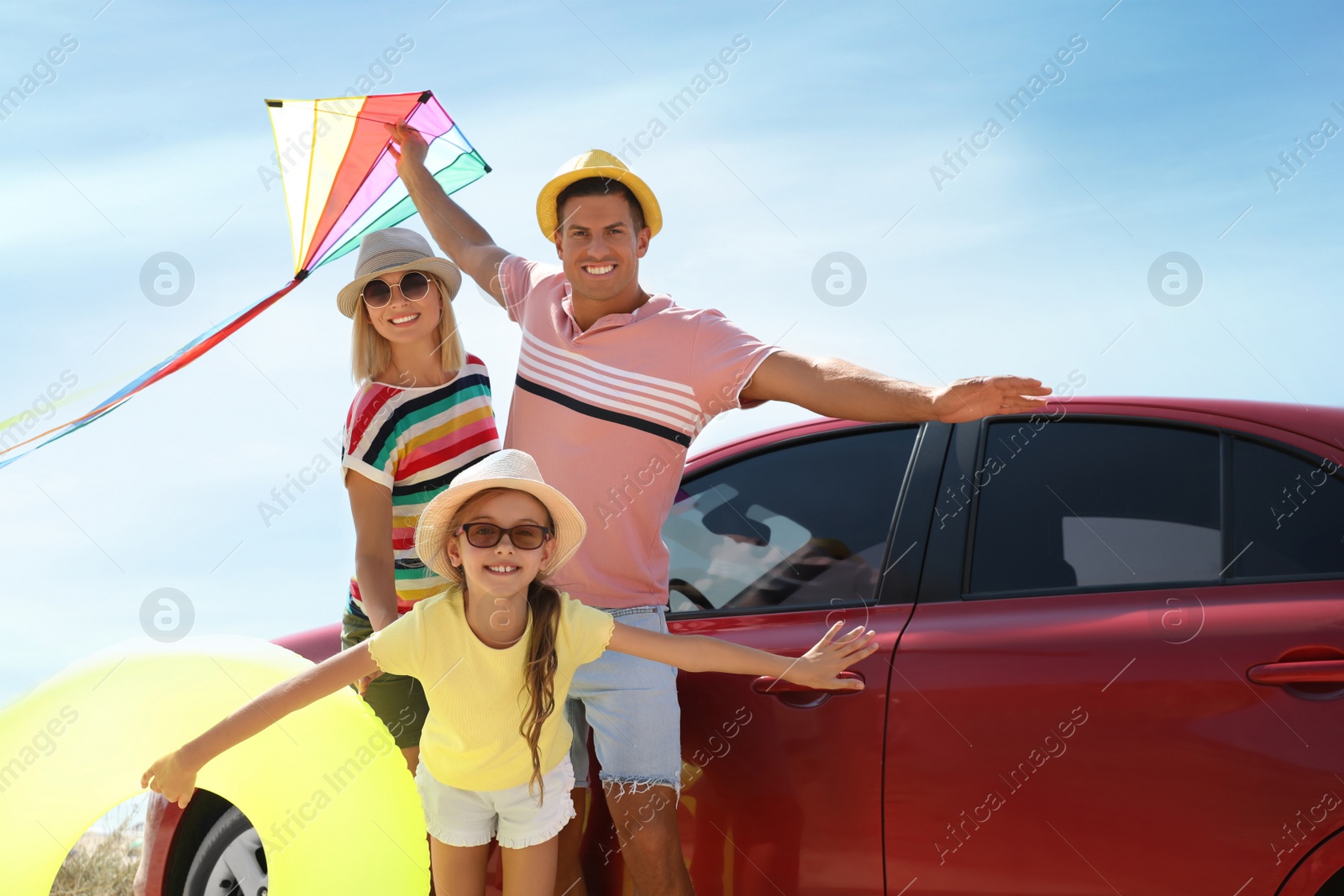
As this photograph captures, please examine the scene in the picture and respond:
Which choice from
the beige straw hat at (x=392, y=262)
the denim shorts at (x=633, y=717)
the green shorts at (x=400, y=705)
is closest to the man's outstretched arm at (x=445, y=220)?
the beige straw hat at (x=392, y=262)

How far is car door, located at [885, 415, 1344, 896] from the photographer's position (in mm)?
2582

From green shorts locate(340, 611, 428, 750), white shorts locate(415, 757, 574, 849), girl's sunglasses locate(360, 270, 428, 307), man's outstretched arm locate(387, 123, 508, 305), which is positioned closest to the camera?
white shorts locate(415, 757, 574, 849)

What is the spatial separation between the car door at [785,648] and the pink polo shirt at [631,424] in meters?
0.27

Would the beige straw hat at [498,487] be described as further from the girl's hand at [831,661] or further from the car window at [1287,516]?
the car window at [1287,516]

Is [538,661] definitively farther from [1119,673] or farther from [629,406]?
[1119,673]

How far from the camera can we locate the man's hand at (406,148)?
4.06 m

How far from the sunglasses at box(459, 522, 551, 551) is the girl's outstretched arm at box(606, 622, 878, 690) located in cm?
29

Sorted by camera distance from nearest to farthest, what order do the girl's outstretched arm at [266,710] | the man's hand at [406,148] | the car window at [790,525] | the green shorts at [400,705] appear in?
the girl's outstretched arm at [266,710], the car window at [790,525], the green shorts at [400,705], the man's hand at [406,148]

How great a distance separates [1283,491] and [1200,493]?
0.18m

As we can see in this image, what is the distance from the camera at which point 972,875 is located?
273 cm

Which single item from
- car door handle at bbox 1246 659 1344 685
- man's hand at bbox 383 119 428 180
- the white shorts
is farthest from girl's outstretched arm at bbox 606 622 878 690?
man's hand at bbox 383 119 428 180

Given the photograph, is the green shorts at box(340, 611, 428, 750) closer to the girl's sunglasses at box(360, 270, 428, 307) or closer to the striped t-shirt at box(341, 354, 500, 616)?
the striped t-shirt at box(341, 354, 500, 616)

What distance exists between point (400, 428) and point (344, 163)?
1.42 meters

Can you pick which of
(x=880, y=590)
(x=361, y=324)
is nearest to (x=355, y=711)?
(x=361, y=324)
